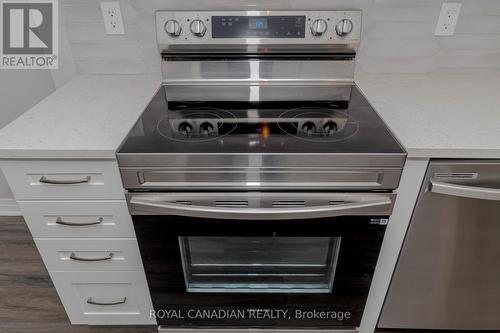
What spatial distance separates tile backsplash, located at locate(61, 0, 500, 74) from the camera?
1.24 meters

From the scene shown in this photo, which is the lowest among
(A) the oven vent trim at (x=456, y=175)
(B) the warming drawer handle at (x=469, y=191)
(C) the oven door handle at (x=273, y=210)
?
(C) the oven door handle at (x=273, y=210)

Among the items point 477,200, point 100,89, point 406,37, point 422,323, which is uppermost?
point 406,37

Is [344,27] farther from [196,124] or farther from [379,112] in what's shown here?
[196,124]

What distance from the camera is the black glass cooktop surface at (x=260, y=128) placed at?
0.84m

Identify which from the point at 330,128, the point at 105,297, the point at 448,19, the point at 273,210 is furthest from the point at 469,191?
the point at 105,297

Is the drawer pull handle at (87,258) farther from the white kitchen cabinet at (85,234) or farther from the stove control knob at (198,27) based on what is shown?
the stove control knob at (198,27)

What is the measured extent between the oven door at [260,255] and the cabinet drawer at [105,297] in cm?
12

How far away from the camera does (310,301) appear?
3.61ft

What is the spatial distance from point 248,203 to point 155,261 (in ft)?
1.22

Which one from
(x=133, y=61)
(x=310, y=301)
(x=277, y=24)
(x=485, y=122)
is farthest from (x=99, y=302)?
(x=485, y=122)

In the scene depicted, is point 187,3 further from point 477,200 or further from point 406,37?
point 477,200

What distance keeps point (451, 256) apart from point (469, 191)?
0.27 meters

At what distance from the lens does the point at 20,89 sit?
5.09ft

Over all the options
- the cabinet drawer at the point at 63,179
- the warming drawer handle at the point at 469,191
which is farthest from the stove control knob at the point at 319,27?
the cabinet drawer at the point at 63,179
